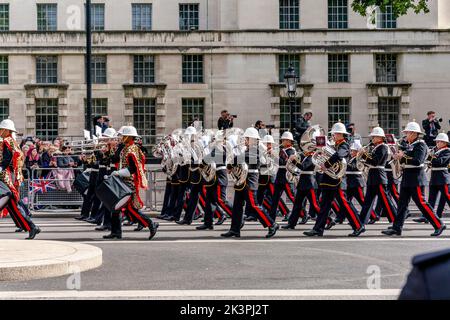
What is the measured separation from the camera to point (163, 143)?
73.4 feet

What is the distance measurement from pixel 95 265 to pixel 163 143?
1062 cm

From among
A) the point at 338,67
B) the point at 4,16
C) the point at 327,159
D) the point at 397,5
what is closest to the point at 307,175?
the point at 327,159

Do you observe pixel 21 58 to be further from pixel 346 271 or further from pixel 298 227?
pixel 346 271

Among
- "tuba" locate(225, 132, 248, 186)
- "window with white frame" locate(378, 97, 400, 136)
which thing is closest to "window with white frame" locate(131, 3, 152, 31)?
"window with white frame" locate(378, 97, 400, 136)

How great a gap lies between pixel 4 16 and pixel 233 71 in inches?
506

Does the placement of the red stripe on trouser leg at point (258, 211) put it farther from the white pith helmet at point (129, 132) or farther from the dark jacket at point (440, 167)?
the dark jacket at point (440, 167)

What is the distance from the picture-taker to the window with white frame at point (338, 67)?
47625mm

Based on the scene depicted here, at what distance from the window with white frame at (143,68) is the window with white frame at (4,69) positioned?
6.70 m

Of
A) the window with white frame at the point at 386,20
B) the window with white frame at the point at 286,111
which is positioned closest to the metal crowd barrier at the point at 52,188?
the window with white frame at the point at 286,111

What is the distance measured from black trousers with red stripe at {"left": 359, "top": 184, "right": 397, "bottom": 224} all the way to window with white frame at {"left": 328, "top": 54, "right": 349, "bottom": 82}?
2952 centimetres

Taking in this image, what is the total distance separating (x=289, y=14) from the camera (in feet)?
159

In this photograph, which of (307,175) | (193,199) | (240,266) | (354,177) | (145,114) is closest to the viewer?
(240,266)

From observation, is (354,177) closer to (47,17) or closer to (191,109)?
(191,109)

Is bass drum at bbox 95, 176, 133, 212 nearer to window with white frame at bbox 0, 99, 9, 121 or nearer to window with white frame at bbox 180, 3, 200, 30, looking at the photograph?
window with white frame at bbox 0, 99, 9, 121
